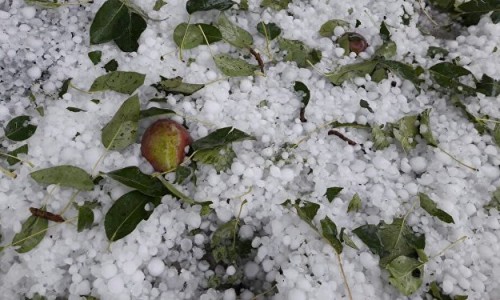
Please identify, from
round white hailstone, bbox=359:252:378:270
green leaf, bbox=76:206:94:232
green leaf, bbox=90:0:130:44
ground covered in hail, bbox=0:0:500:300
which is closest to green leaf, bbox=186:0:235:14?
ground covered in hail, bbox=0:0:500:300

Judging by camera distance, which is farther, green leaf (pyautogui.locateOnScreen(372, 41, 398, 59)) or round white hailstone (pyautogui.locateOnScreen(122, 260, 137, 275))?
green leaf (pyautogui.locateOnScreen(372, 41, 398, 59))

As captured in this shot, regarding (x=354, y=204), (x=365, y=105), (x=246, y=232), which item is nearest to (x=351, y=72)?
(x=365, y=105)

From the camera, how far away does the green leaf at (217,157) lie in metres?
0.84

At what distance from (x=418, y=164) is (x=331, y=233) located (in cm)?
23

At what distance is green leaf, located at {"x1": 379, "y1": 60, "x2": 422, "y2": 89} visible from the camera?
989mm

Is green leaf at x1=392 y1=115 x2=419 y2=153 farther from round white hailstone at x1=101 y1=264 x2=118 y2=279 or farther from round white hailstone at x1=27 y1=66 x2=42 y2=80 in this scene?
round white hailstone at x1=27 y1=66 x2=42 y2=80

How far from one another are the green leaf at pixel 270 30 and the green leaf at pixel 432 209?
0.41 m

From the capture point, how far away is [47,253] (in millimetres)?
762

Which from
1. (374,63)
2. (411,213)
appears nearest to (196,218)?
(411,213)

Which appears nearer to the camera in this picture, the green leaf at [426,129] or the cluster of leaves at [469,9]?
the green leaf at [426,129]

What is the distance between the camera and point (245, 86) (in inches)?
36.9

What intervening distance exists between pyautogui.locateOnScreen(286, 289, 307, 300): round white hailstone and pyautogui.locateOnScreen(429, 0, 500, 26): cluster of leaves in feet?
2.43

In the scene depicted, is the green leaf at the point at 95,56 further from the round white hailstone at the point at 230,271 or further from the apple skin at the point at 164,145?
the round white hailstone at the point at 230,271

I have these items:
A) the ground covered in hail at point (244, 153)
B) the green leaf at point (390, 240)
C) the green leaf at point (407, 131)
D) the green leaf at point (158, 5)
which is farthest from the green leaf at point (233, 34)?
the green leaf at point (390, 240)
